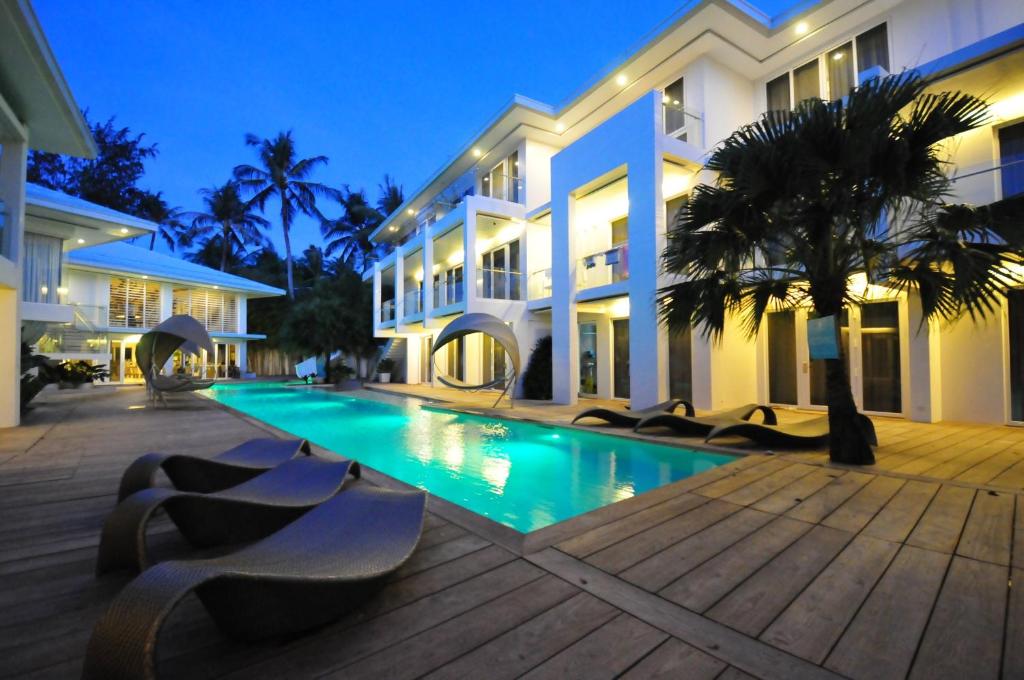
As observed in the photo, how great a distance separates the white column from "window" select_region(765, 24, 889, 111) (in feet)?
47.9

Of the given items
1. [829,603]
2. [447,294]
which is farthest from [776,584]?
[447,294]

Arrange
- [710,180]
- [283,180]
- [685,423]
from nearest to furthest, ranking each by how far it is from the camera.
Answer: [685,423] → [710,180] → [283,180]

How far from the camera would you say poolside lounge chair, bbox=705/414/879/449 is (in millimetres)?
5930

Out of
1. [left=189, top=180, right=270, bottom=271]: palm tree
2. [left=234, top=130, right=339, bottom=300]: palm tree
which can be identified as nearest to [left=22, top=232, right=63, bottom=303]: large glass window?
[left=234, top=130, right=339, bottom=300]: palm tree

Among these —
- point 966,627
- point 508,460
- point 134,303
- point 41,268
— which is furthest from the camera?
point 134,303

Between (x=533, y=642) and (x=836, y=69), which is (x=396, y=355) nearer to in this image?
(x=836, y=69)

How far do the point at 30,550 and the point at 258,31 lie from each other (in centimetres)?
16400

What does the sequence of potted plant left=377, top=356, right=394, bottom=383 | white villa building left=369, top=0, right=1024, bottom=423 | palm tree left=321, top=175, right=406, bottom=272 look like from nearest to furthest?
white villa building left=369, top=0, right=1024, bottom=423 → potted plant left=377, top=356, right=394, bottom=383 → palm tree left=321, top=175, right=406, bottom=272

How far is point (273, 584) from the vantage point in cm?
164

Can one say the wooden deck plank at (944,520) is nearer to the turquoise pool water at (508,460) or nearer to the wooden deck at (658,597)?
the wooden deck at (658,597)

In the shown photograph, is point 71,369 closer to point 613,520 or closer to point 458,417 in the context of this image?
point 458,417

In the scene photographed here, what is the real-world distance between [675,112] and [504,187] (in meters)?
6.71

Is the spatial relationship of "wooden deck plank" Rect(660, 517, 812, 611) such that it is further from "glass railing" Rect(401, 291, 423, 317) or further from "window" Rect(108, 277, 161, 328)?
"window" Rect(108, 277, 161, 328)

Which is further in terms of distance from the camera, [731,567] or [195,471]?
[195,471]
